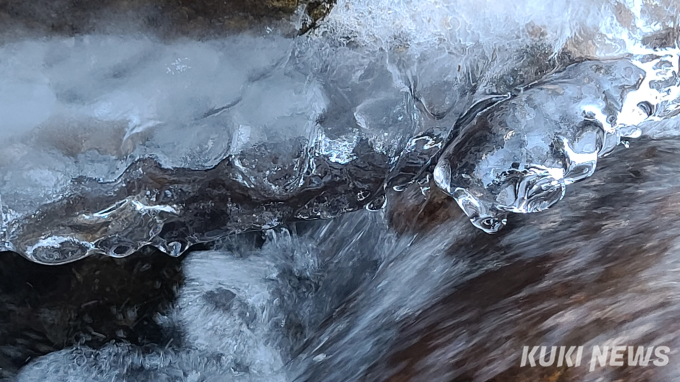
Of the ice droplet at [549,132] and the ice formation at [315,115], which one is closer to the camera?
the ice formation at [315,115]

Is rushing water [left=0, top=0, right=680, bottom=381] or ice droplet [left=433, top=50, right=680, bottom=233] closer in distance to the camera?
rushing water [left=0, top=0, right=680, bottom=381]

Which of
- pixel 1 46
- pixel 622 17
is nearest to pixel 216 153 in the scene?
pixel 1 46

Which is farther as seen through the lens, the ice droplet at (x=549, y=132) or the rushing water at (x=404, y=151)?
the ice droplet at (x=549, y=132)

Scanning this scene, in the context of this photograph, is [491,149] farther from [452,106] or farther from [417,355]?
[417,355]

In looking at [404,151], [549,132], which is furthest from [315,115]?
[549,132]

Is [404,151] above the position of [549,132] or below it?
below

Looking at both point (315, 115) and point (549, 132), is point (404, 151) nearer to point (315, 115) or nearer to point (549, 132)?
point (315, 115)

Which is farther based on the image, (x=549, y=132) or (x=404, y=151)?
(x=404, y=151)

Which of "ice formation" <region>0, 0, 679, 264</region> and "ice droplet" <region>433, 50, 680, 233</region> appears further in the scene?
"ice droplet" <region>433, 50, 680, 233</region>
